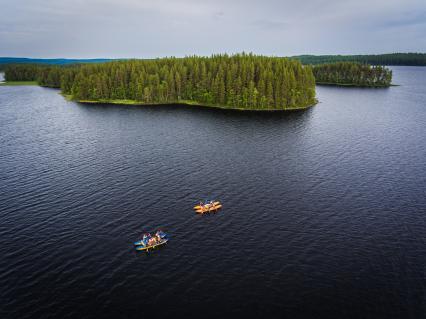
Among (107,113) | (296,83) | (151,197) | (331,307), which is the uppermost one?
(296,83)

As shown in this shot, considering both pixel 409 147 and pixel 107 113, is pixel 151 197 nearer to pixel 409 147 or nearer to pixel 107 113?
pixel 409 147

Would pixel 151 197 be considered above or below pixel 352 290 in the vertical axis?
above

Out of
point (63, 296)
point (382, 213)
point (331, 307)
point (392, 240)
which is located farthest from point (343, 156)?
point (63, 296)

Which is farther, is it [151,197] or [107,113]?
[107,113]

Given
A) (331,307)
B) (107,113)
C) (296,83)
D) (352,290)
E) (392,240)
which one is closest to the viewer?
(331,307)

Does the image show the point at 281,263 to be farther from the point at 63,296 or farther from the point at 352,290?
the point at 63,296

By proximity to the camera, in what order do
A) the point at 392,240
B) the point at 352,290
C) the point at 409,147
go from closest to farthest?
the point at 352,290 → the point at 392,240 → the point at 409,147

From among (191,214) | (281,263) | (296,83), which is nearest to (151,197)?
(191,214)
